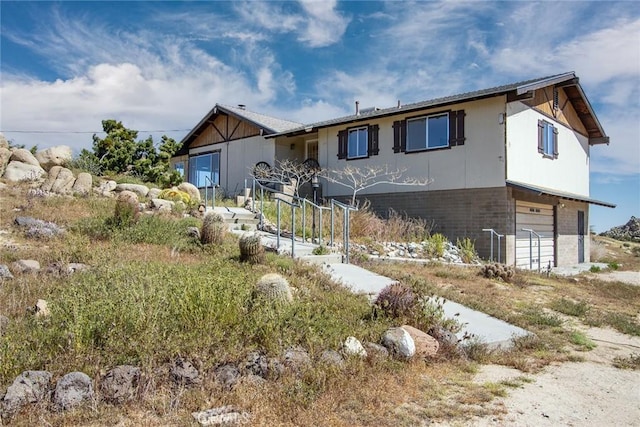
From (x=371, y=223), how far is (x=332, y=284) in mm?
6729

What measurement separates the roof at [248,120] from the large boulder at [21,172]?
357 inches

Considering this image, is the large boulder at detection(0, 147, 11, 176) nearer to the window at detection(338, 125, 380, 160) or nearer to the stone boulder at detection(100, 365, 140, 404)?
the window at detection(338, 125, 380, 160)

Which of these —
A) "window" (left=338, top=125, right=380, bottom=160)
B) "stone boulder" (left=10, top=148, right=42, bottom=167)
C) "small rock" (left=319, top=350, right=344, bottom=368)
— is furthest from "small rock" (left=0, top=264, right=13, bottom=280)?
"window" (left=338, top=125, right=380, bottom=160)

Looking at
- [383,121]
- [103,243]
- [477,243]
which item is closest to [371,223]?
[477,243]

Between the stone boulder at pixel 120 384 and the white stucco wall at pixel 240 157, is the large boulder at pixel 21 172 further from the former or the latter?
the stone boulder at pixel 120 384

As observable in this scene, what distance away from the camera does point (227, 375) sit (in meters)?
3.91

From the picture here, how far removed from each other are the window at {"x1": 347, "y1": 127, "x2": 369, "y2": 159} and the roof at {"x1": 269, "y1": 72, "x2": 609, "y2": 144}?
547mm

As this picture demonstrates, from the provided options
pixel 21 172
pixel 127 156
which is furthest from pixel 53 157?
pixel 127 156

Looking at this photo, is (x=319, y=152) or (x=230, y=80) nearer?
(x=230, y=80)

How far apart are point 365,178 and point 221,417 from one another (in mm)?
14461

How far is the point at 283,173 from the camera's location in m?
19.2

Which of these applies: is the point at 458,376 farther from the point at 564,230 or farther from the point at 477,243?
the point at 564,230

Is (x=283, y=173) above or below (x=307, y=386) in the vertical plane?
above

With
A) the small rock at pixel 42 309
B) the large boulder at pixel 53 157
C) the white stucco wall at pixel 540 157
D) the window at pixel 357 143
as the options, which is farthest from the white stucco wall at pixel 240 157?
the small rock at pixel 42 309
